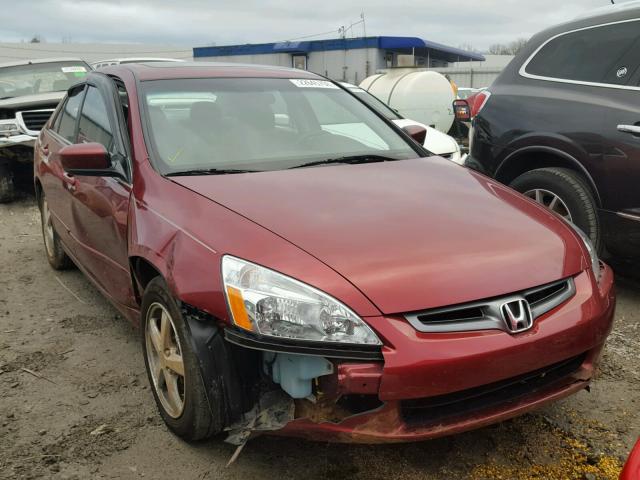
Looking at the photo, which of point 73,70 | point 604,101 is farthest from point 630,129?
point 73,70

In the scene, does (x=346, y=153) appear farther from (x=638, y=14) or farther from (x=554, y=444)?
(x=638, y=14)

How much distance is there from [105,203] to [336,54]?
35649 mm

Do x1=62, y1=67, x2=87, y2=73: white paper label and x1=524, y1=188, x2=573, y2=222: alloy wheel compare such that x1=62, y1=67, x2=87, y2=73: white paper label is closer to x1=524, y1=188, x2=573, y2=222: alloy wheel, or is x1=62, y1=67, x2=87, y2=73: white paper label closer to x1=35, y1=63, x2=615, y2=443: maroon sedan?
x1=35, y1=63, x2=615, y2=443: maroon sedan

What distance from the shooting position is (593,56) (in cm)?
428

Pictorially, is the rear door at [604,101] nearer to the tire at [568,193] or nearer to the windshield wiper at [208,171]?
the tire at [568,193]

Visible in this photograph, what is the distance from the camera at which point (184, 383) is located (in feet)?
7.68

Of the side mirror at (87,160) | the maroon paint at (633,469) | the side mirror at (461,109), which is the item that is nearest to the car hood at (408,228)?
the side mirror at (87,160)

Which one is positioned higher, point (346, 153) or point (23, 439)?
point (346, 153)

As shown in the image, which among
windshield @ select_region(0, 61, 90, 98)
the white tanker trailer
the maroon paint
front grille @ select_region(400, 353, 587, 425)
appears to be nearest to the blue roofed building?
the white tanker trailer

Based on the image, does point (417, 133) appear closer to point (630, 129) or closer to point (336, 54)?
point (630, 129)

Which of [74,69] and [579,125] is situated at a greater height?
[74,69]

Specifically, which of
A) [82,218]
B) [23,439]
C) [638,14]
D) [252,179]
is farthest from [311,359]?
[638,14]

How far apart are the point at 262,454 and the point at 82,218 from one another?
6.04 ft

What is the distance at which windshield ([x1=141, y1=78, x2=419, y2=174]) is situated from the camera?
9.88 ft
